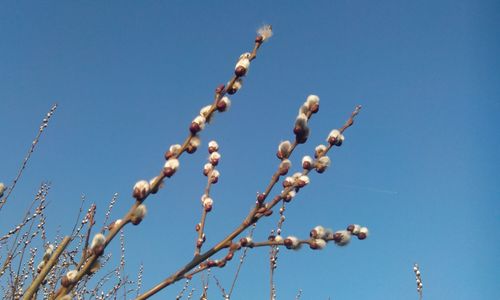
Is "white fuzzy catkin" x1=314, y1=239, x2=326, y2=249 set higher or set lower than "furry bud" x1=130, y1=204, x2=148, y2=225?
higher

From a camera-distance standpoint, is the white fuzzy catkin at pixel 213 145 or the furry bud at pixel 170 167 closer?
the furry bud at pixel 170 167

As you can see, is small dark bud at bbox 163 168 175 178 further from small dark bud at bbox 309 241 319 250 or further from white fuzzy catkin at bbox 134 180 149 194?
small dark bud at bbox 309 241 319 250

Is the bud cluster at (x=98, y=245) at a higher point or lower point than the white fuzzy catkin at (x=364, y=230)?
lower

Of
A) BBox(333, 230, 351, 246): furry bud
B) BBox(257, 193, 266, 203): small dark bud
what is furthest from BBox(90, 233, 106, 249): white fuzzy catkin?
BBox(333, 230, 351, 246): furry bud

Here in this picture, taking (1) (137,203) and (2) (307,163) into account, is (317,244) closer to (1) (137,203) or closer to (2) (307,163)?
(2) (307,163)

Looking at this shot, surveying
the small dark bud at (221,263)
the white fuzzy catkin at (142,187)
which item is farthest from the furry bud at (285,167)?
the white fuzzy catkin at (142,187)

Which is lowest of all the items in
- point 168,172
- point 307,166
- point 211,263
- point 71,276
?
point 71,276

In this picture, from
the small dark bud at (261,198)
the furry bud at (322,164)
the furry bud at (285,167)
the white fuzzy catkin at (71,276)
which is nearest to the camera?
the white fuzzy catkin at (71,276)

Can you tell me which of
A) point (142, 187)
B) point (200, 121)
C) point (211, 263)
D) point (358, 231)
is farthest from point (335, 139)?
point (142, 187)

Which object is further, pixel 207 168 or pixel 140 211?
pixel 207 168

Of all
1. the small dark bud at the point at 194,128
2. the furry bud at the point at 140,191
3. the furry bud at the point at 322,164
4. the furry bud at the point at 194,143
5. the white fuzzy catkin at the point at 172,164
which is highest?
the furry bud at the point at 322,164

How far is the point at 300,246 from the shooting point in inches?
58.7

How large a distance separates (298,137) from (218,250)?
0.46m

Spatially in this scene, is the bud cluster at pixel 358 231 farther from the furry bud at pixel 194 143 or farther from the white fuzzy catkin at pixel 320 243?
the furry bud at pixel 194 143
